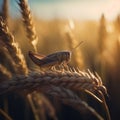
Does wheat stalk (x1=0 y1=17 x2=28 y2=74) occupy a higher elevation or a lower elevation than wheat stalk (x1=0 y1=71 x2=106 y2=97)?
higher

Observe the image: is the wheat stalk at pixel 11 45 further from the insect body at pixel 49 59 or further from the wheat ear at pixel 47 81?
the wheat ear at pixel 47 81

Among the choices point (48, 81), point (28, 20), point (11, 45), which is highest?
point (28, 20)

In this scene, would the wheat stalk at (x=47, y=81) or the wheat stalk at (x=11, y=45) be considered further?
the wheat stalk at (x=11, y=45)

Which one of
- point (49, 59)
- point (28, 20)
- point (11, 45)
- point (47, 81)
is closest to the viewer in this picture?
point (47, 81)

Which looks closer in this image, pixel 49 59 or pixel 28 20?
pixel 49 59

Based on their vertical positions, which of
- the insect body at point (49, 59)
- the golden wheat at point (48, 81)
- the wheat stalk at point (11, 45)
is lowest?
the golden wheat at point (48, 81)

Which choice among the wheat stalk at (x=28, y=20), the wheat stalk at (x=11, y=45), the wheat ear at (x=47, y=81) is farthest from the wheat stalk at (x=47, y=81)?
the wheat stalk at (x=28, y=20)

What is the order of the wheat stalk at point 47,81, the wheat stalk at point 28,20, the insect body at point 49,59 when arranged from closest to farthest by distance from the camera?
1. the wheat stalk at point 47,81
2. the insect body at point 49,59
3. the wheat stalk at point 28,20

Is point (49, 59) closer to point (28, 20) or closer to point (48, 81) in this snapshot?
point (48, 81)

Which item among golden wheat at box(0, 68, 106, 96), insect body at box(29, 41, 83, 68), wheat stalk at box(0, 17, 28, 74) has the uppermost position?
wheat stalk at box(0, 17, 28, 74)

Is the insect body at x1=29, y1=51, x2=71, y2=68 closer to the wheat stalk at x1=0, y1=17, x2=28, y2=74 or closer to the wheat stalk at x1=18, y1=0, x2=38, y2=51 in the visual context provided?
the wheat stalk at x1=0, y1=17, x2=28, y2=74

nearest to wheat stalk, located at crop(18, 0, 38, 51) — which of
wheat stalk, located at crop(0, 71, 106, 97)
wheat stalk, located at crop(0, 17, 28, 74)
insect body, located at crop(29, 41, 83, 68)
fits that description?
wheat stalk, located at crop(0, 17, 28, 74)

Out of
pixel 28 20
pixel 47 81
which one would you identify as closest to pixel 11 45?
pixel 28 20

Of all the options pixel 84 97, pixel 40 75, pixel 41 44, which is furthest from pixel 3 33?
pixel 41 44
